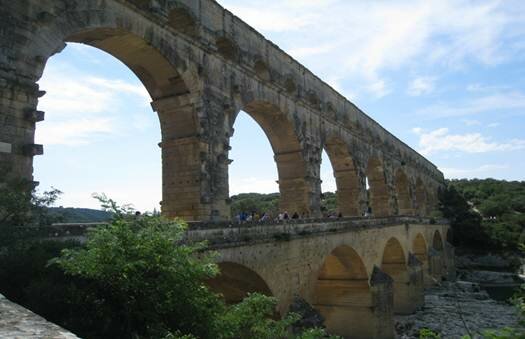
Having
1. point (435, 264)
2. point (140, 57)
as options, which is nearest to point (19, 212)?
point (140, 57)

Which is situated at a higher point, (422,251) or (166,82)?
(166,82)

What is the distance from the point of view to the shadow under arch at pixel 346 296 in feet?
59.3

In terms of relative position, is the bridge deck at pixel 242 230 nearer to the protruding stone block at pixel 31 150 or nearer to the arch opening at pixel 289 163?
the protruding stone block at pixel 31 150

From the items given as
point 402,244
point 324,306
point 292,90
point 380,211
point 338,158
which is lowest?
point 324,306

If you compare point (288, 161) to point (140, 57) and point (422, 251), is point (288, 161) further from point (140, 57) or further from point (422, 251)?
point (422, 251)

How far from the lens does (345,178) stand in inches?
966

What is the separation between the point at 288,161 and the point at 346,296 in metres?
6.02

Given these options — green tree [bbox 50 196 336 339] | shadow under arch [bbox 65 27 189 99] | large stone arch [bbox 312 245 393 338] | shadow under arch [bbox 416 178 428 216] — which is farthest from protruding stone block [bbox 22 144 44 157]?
shadow under arch [bbox 416 178 428 216]

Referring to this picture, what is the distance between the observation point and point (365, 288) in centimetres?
1845

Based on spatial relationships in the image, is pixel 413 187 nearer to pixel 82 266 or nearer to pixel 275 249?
pixel 275 249

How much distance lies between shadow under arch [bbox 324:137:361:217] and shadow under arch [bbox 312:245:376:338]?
6101 mm

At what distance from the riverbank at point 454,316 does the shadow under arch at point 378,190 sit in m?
6.35

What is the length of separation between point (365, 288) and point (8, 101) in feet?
49.1

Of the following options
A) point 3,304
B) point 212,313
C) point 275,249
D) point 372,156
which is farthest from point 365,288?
point 3,304
